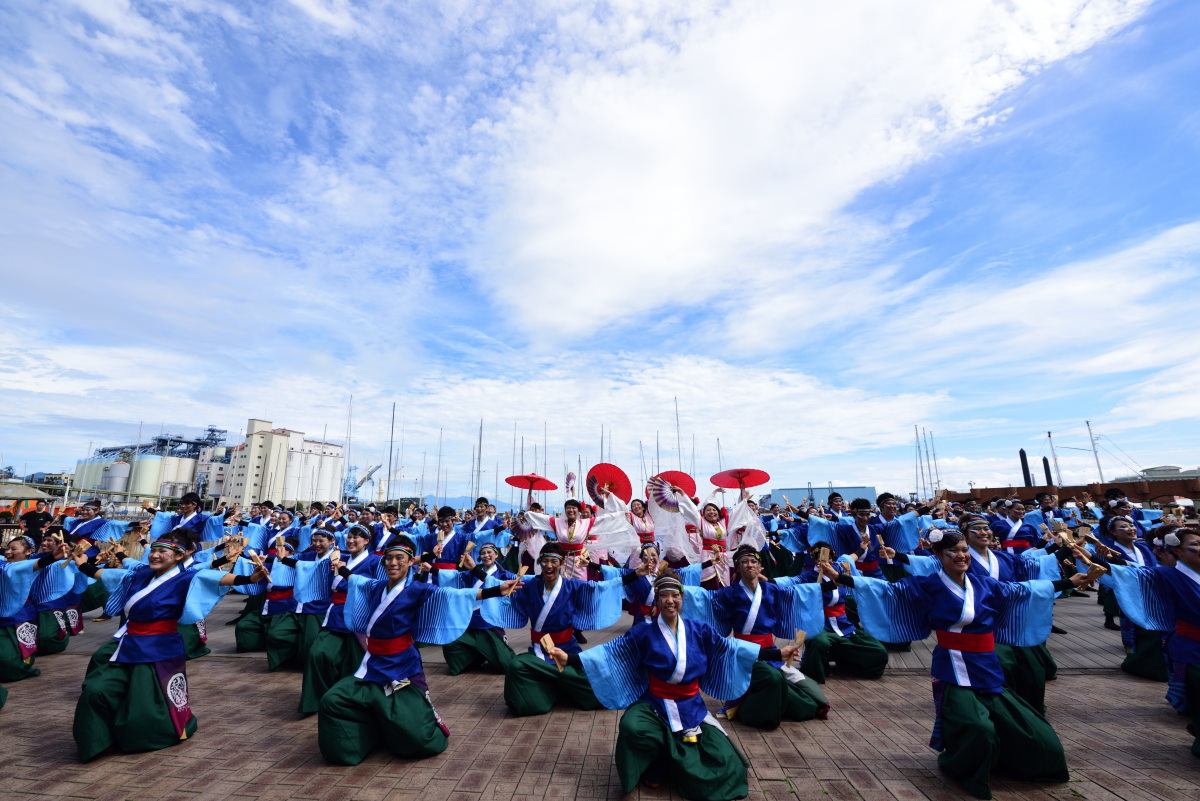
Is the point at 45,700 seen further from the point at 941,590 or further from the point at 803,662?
the point at 941,590

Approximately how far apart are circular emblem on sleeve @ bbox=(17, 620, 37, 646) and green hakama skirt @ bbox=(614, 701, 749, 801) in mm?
7527

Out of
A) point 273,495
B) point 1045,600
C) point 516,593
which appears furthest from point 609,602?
point 273,495

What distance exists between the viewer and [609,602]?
19.7 ft

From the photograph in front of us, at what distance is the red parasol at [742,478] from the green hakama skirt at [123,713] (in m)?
8.72

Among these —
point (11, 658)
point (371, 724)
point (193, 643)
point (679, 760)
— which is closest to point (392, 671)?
point (371, 724)

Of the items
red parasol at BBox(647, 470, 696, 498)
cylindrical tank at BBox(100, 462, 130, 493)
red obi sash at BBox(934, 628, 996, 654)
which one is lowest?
red obi sash at BBox(934, 628, 996, 654)

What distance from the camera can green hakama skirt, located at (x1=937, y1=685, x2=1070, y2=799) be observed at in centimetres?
397

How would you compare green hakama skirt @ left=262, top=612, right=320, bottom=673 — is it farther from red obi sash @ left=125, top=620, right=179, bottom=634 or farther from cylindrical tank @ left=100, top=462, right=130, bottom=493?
cylindrical tank @ left=100, top=462, right=130, bottom=493

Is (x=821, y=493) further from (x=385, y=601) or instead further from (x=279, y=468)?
(x=279, y=468)

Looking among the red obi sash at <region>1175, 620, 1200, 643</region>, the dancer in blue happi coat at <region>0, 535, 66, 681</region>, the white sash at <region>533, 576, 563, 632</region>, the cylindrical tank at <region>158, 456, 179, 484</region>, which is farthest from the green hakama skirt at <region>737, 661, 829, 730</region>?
the cylindrical tank at <region>158, 456, 179, 484</region>

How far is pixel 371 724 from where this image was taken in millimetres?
4824

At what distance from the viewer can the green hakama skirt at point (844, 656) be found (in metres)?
6.64

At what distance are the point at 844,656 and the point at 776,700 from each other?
2.22 m

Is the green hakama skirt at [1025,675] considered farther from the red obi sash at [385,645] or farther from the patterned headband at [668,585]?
the red obi sash at [385,645]
